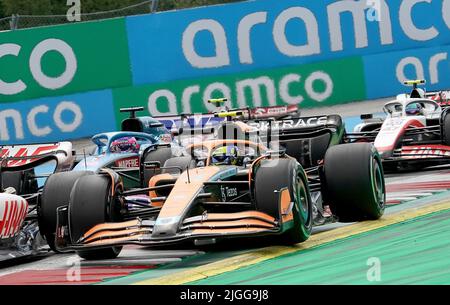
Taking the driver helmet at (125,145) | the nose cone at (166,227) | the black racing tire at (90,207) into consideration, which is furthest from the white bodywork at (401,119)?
the nose cone at (166,227)

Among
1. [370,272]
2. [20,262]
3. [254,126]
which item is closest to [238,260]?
[370,272]

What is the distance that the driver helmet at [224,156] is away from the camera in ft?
34.9

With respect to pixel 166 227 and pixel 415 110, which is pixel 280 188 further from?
pixel 415 110

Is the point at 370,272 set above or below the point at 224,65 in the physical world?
below

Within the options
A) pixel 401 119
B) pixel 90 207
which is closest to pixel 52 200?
pixel 90 207

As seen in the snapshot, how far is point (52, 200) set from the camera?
Answer: 35.2 ft

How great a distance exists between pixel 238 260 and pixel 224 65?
15.2 m

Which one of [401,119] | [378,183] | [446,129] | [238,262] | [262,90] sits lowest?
[238,262]

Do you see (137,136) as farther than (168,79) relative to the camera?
No

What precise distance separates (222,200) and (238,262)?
1.57m

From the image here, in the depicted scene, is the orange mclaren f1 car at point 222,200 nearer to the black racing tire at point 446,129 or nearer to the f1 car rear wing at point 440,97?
the black racing tire at point 446,129
